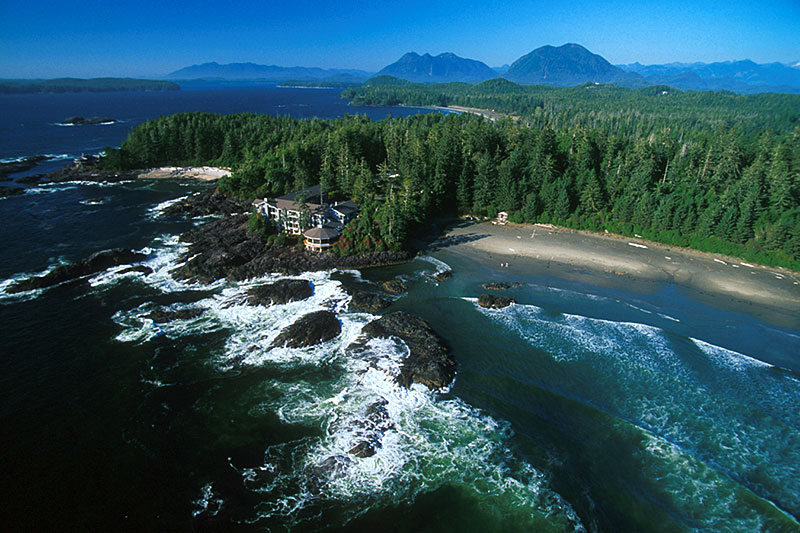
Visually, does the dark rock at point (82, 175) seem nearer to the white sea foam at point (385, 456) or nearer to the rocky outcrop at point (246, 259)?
the rocky outcrop at point (246, 259)

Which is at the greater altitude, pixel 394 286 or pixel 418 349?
pixel 394 286

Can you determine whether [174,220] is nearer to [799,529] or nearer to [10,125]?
[799,529]

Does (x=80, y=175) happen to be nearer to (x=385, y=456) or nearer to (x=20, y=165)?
(x=20, y=165)

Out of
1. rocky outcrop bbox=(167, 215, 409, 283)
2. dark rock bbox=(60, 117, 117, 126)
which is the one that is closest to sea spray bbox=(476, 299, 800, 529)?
rocky outcrop bbox=(167, 215, 409, 283)

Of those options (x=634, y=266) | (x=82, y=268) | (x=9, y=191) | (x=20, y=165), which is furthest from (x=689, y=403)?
(x=20, y=165)

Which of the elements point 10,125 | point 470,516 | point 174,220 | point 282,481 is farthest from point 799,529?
point 10,125

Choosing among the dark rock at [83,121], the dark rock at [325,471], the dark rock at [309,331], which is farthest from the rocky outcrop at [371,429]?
the dark rock at [83,121]
